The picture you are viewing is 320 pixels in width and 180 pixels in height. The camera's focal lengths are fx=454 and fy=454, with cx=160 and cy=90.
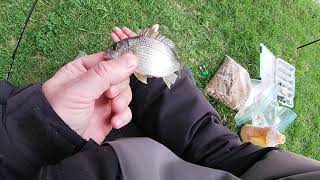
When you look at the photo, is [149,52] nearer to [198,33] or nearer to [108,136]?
[108,136]

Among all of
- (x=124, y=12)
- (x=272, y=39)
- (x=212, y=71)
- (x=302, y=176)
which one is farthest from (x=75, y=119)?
(x=272, y=39)

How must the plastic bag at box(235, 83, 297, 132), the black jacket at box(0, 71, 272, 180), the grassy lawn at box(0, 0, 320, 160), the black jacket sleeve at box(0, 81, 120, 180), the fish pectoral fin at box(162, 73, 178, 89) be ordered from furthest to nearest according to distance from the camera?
the plastic bag at box(235, 83, 297, 132)
the grassy lawn at box(0, 0, 320, 160)
the fish pectoral fin at box(162, 73, 178, 89)
the black jacket sleeve at box(0, 81, 120, 180)
the black jacket at box(0, 71, 272, 180)

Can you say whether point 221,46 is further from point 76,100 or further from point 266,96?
point 76,100

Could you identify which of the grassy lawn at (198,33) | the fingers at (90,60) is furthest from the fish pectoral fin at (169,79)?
the grassy lawn at (198,33)

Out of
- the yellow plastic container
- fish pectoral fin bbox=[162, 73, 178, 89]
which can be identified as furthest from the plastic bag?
fish pectoral fin bbox=[162, 73, 178, 89]

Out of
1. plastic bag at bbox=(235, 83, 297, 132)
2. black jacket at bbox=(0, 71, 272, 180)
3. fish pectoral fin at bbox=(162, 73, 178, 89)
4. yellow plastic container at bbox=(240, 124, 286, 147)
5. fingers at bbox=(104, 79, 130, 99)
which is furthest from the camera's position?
plastic bag at bbox=(235, 83, 297, 132)

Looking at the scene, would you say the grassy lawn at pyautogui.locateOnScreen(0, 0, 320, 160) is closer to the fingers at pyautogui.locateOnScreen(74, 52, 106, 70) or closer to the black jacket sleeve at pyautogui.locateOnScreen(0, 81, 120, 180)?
the fingers at pyautogui.locateOnScreen(74, 52, 106, 70)

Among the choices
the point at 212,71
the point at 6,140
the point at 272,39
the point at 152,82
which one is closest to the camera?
the point at 6,140

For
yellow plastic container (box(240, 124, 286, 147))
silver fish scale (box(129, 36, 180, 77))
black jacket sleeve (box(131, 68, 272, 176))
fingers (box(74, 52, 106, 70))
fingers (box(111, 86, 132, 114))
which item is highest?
silver fish scale (box(129, 36, 180, 77))
